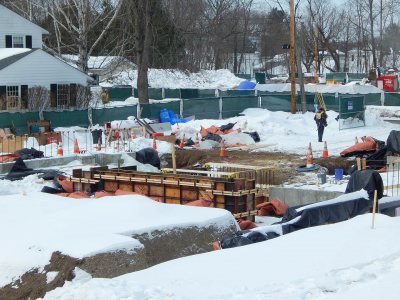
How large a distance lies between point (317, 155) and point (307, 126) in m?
7.92

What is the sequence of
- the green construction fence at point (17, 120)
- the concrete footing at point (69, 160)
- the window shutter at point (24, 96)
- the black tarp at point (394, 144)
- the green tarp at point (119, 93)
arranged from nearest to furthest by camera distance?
the black tarp at point (394, 144) → the concrete footing at point (69, 160) → the green construction fence at point (17, 120) → the window shutter at point (24, 96) → the green tarp at point (119, 93)

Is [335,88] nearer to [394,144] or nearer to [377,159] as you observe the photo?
[377,159]

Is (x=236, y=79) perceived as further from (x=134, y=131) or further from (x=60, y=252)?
(x=60, y=252)

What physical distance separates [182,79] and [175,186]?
53507 mm

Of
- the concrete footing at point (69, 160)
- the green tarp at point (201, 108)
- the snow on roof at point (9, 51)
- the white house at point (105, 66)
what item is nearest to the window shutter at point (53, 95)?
the snow on roof at point (9, 51)

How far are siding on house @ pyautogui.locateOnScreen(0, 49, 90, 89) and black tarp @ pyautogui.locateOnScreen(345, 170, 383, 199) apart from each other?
27236 millimetres

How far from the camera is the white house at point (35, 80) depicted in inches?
1592

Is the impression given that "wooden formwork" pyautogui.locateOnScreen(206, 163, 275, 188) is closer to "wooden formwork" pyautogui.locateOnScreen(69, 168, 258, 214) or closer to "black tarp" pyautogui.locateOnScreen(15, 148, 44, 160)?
"wooden formwork" pyautogui.locateOnScreen(69, 168, 258, 214)

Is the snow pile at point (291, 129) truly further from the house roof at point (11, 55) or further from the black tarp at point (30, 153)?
the house roof at point (11, 55)

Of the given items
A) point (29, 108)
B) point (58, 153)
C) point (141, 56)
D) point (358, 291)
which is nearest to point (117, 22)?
point (141, 56)

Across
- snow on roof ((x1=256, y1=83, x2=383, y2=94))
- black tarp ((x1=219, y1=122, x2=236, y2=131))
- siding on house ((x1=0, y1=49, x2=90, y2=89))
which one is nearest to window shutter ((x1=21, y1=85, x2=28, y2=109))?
siding on house ((x1=0, y1=49, x2=90, y2=89))

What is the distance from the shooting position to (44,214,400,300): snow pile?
29.9 feet

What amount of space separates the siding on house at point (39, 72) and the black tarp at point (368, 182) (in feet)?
89.4

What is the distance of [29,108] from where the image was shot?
4066cm
